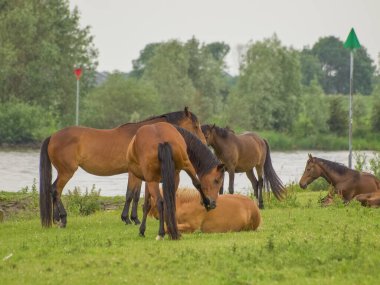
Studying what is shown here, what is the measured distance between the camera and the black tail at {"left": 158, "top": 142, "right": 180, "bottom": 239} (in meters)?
11.0

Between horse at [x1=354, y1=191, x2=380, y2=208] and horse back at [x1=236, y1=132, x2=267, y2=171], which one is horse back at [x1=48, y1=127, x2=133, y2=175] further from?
horse at [x1=354, y1=191, x2=380, y2=208]

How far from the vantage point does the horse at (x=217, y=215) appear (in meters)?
11.9

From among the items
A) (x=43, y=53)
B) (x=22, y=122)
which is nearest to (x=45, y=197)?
(x=22, y=122)

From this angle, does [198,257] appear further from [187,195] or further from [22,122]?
[22,122]

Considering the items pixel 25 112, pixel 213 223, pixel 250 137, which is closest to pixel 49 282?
pixel 213 223

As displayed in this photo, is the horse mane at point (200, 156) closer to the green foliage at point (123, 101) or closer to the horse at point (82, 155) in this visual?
the horse at point (82, 155)

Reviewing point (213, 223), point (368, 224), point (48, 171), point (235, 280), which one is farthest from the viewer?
point (48, 171)

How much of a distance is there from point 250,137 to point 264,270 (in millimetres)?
10166

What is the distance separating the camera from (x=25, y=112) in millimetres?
60344

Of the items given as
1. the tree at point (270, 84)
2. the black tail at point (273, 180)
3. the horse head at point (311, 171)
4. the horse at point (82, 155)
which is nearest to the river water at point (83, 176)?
the black tail at point (273, 180)

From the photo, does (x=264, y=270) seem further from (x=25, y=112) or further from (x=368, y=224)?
(x=25, y=112)

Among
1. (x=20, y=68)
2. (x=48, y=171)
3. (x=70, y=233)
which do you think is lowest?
(x=70, y=233)

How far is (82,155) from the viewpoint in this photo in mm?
14320

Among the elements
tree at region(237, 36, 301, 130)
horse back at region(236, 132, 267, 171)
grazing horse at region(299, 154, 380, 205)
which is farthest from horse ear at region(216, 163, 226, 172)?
tree at region(237, 36, 301, 130)
